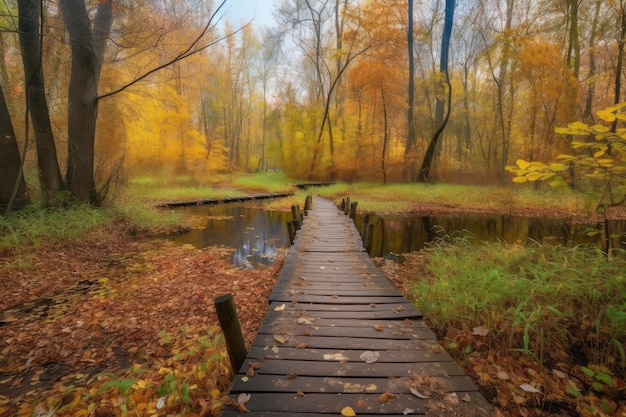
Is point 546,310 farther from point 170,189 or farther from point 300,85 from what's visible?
A: point 300,85

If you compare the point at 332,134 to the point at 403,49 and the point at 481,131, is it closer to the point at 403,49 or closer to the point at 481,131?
the point at 403,49

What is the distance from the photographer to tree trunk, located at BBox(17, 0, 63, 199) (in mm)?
7326

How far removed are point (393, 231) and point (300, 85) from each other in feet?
85.1

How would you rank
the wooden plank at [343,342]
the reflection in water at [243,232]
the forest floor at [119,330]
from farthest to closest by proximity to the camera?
1. the reflection in water at [243,232]
2. the wooden plank at [343,342]
3. the forest floor at [119,330]

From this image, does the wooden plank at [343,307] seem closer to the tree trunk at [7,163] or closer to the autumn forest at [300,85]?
the autumn forest at [300,85]

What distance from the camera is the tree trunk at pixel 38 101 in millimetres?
7326

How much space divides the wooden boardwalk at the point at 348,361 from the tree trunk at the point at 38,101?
27.8ft

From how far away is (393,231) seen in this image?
448 inches

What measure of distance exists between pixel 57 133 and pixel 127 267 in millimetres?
6725

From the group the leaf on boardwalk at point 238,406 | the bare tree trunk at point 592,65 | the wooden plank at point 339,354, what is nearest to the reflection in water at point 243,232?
the wooden plank at point 339,354

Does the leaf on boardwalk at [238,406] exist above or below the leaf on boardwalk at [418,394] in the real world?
above

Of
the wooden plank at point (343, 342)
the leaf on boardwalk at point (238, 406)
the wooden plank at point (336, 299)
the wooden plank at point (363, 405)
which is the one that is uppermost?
the leaf on boardwalk at point (238, 406)

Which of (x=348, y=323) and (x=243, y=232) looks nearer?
(x=348, y=323)

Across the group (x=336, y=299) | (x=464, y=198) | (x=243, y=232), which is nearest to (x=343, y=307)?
(x=336, y=299)
